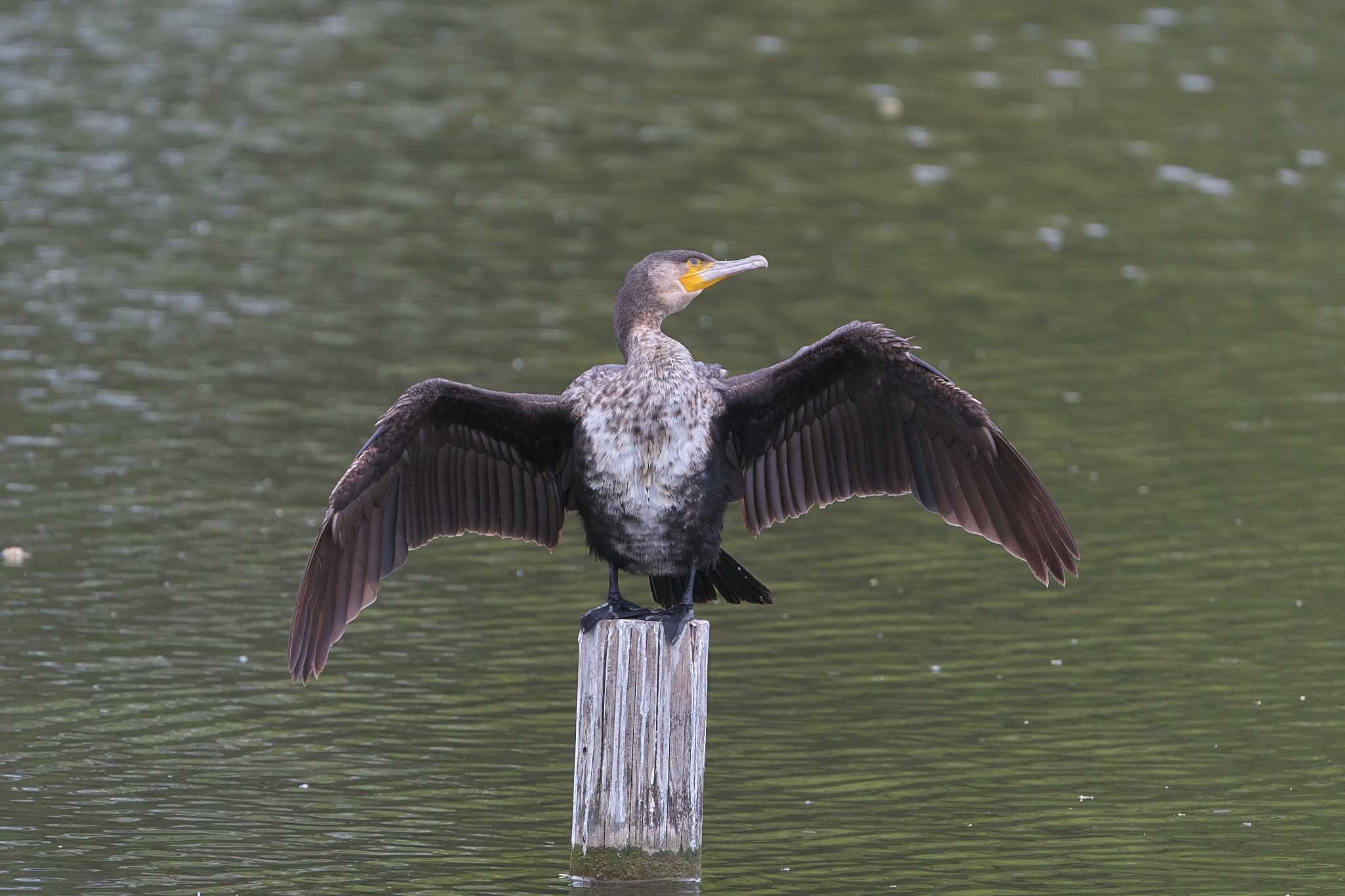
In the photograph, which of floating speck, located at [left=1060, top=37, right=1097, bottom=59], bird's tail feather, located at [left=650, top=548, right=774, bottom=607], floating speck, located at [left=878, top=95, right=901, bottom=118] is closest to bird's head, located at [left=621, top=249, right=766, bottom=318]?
bird's tail feather, located at [left=650, top=548, right=774, bottom=607]

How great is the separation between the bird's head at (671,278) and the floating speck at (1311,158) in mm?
13969

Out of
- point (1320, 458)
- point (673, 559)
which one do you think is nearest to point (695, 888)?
point (673, 559)

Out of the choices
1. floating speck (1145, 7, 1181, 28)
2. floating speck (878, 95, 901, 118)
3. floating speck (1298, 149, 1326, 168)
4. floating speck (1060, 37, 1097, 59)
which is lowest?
floating speck (1145, 7, 1181, 28)

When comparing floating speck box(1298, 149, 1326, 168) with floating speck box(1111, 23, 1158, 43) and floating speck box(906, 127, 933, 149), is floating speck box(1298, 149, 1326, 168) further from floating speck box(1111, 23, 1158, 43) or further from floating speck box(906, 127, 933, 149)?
floating speck box(1111, 23, 1158, 43)

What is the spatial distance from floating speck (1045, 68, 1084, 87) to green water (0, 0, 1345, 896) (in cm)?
9

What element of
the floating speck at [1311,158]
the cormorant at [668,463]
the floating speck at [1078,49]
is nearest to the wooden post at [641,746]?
the cormorant at [668,463]

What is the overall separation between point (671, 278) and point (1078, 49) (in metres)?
17.8

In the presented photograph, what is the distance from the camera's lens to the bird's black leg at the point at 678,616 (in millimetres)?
7383

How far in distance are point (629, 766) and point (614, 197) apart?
12.6 metres

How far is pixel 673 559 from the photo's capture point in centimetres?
770

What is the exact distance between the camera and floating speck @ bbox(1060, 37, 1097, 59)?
2447 cm

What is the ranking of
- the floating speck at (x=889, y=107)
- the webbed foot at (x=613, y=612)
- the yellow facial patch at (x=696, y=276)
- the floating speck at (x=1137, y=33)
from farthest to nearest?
the floating speck at (x=1137, y=33) → the floating speck at (x=889, y=107) → the yellow facial patch at (x=696, y=276) → the webbed foot at (x=613, y=612)

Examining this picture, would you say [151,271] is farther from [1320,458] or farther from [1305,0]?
[1305,0]

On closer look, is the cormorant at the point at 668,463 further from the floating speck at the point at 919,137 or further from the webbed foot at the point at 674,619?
the floating speck at the point at 919,137
